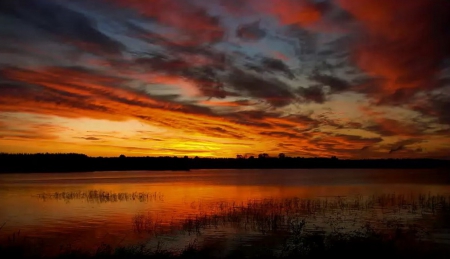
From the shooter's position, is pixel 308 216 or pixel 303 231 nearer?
pixel 303 231

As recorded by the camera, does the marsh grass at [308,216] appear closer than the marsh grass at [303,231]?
No

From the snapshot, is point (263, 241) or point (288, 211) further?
point (288, 211)

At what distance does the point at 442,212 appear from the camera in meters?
33.8

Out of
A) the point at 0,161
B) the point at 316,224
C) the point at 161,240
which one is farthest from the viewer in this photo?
the point at 0,161

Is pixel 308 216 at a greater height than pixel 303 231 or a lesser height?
greater

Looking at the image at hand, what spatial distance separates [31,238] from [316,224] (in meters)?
18.4

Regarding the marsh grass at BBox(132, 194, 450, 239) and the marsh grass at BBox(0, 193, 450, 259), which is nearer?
the marsh grass at BBox(0, 193, 450, 259)

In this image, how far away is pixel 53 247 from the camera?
73.8ft

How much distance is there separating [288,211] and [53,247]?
19.7 metres

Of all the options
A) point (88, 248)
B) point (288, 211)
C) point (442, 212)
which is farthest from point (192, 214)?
point (442, 212)

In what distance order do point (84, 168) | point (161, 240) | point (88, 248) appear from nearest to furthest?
point (88, 248) → point (161, 240) → point (84, 168)

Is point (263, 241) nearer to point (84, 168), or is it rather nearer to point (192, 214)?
point (192, 214)

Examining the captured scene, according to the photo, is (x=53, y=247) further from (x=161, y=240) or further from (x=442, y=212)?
(x=442, y=212)

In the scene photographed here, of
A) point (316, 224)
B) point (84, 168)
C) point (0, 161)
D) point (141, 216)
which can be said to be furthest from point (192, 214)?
point (84, 168)
